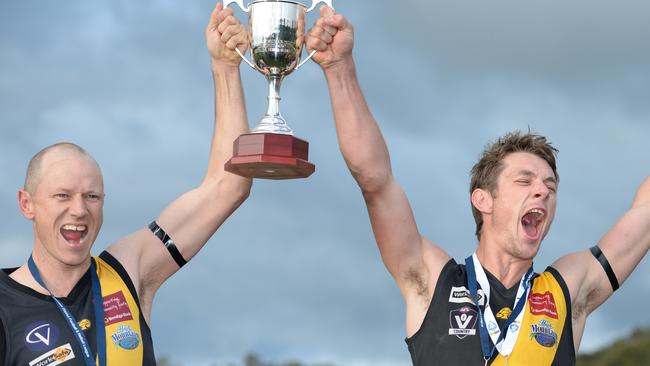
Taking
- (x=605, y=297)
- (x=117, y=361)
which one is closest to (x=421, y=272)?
(x=605, y=297)

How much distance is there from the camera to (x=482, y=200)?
853 cm

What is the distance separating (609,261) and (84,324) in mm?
4118

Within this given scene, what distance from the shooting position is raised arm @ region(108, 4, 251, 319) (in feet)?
26.3

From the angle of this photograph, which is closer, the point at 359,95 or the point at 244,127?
the point at 359,95

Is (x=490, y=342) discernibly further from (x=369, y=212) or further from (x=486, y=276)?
(x=369, y=212)

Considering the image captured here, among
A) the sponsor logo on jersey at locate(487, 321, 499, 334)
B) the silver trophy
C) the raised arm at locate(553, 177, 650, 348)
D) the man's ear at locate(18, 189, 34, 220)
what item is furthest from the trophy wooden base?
the raised arm at locate(553, 177, 650, 348)

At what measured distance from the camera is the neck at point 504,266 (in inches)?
330

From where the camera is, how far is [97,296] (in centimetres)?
756

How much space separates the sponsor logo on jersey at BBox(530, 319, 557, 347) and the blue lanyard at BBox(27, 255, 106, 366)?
10.2ft

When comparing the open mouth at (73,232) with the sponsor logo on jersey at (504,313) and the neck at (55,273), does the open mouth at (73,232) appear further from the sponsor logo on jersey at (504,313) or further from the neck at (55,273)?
the sponsor logo on jersey at (504,313)

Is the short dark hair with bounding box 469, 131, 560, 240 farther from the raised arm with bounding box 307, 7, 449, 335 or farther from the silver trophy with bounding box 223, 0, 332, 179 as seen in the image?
the silver trophy with bounding box 223, 0, 332, 179

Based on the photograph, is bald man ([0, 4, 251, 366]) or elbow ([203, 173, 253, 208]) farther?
elbow ([203, 173, 253, 208])

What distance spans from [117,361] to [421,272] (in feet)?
7.53

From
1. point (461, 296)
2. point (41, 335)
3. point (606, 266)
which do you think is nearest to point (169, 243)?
point (41, 335)
